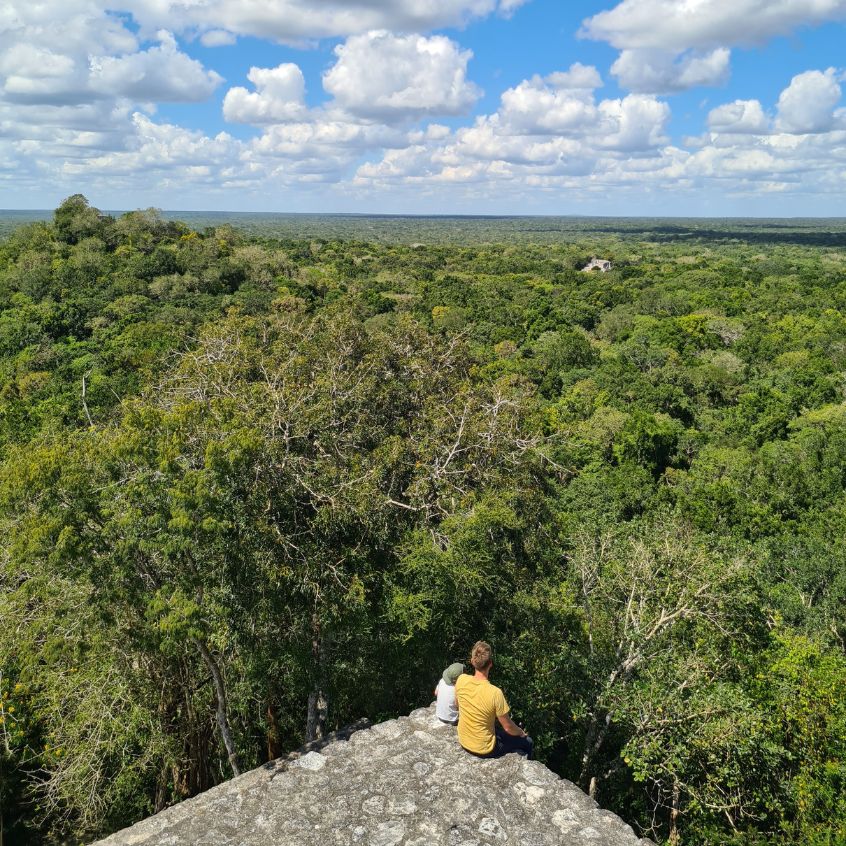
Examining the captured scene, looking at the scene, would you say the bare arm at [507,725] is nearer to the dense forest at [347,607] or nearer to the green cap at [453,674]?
the green cap at [453,674]

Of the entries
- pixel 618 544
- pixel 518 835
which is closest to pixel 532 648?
pixel 618 544

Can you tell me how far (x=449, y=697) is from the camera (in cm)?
627

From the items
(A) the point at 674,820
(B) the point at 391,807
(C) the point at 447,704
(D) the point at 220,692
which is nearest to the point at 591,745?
(A) the point at 674,820

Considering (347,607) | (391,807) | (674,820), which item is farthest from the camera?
(674,820)

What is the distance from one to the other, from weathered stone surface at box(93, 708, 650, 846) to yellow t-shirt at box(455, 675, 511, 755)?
0.17 m

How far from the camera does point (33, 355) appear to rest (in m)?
34.3

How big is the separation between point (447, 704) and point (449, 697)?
3.3 inches

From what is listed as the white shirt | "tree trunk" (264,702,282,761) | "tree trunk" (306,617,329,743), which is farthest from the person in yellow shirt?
"tree trunk" (264,702,282,761)

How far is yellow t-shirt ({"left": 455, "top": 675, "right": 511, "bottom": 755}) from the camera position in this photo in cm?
579

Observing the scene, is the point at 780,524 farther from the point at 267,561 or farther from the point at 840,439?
the point at 267,561

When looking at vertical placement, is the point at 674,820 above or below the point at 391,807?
below

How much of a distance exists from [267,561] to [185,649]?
1749 millimetres

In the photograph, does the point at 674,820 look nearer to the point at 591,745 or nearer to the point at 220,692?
the point at 591,745

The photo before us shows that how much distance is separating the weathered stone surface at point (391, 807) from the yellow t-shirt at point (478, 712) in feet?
0.56
